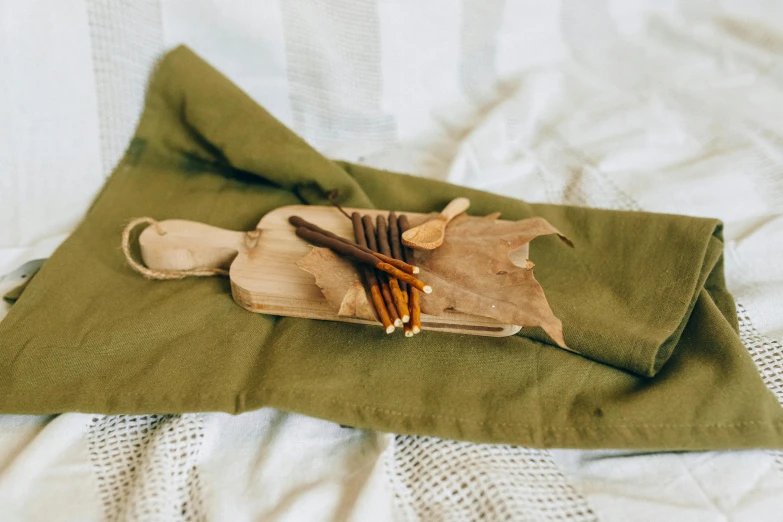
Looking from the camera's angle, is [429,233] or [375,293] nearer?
[375,293]

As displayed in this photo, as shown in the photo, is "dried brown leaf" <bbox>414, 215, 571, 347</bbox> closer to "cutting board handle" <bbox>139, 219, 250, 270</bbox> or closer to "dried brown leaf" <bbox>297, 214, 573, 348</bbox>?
"dried brown leaf" <bbox>297, 214, 573, 348</bbox>

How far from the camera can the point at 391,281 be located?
665 mm

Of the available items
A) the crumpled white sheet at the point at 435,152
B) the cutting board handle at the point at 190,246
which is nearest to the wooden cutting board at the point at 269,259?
the cutting board handle at the point at 190,246

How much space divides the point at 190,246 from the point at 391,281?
11.7 inches

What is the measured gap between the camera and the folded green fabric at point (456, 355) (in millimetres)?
598

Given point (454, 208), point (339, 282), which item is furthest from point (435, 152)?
point (339, 282)

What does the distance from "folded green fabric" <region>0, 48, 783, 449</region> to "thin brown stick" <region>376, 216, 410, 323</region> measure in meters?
0.07

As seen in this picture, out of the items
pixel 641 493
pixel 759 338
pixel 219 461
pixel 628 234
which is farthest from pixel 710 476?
pixel 219 461

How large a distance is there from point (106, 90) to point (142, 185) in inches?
6.3

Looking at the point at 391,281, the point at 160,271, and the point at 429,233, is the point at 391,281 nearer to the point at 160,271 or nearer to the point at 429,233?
the point at 429,233

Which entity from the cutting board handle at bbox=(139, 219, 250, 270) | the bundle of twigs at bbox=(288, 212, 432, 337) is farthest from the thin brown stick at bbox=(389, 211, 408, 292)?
the cutting board handle at bbox=(139, 219, 250, 270)

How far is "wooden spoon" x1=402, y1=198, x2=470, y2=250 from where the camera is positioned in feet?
2.40

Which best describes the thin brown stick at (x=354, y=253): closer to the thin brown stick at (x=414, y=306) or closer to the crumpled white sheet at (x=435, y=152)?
the thin brown stick at (x=414, y=306)

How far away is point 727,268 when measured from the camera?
0.86 meters
